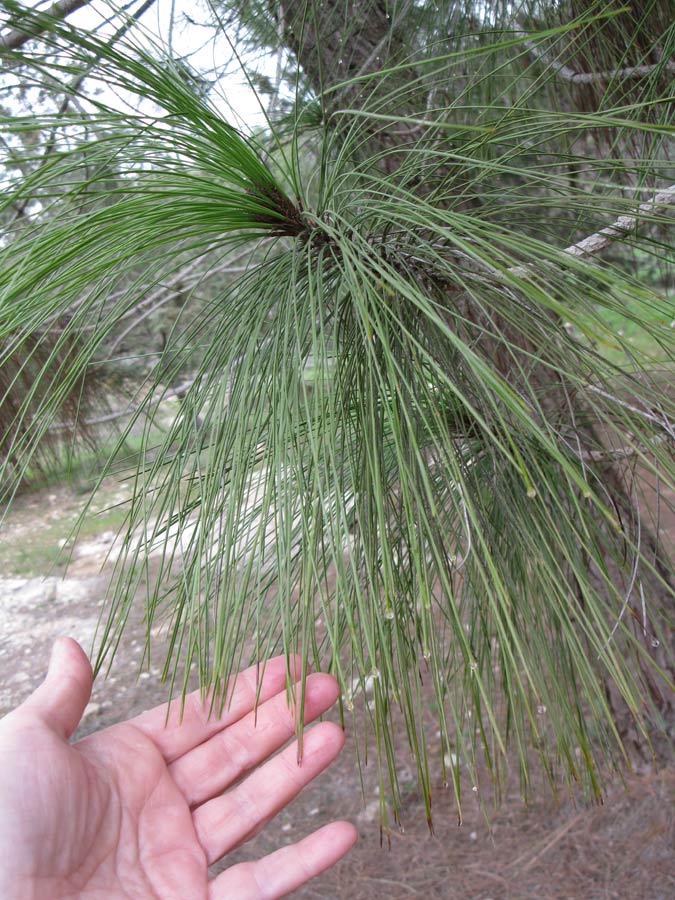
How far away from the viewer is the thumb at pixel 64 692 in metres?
0.66

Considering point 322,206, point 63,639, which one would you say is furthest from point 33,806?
point 322,206

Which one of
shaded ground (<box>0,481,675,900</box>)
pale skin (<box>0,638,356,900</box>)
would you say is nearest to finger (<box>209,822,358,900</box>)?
pale skin (<box>0,638,356,900</box>)

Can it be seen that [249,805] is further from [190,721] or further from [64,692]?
[64,692]

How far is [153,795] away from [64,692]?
14 cm

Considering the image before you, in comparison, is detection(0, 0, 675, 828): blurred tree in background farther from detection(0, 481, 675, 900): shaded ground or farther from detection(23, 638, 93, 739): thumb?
detection(0, 481, 675, 900): shaded ground

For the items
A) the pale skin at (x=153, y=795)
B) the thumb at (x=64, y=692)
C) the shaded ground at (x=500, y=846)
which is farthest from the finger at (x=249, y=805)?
the shaded ground at (x=500, y=846)

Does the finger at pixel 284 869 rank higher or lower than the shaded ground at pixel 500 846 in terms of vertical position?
higher

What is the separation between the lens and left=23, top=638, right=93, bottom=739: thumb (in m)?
0.66

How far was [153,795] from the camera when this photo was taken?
0.67 m

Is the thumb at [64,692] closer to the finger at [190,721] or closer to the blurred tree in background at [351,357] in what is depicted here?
the finger at [190,721]

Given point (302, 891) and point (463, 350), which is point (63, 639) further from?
point (302, 891)

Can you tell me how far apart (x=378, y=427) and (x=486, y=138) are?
0.24 m

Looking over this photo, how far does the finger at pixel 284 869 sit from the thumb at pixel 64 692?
21 cm

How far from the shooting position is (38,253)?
0.43 m
